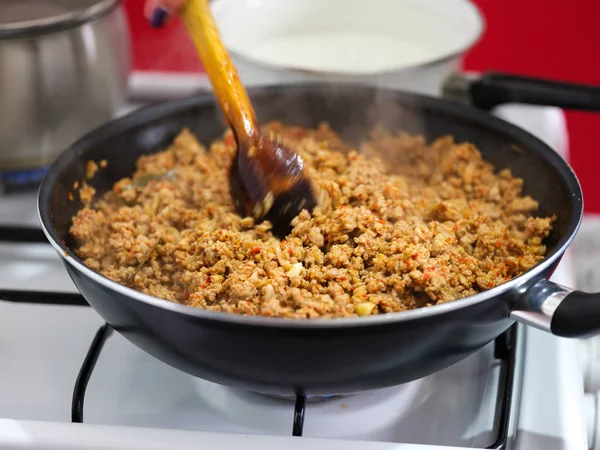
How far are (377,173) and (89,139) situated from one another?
367mm

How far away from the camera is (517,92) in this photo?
1133mm

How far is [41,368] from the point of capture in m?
0.84

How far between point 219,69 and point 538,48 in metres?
1.35

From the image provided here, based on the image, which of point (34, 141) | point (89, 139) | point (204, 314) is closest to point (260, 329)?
point (204, 314)

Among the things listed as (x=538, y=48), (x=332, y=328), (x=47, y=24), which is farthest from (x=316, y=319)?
(x=538, y=48)

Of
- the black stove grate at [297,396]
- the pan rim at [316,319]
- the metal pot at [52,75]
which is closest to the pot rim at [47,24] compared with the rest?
the metal pot at [52,75]

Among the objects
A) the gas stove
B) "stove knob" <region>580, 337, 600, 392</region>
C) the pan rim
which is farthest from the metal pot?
"stove knob" <region>580, 337, 600, 392</region>

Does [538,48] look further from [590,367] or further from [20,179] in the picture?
[20,179]

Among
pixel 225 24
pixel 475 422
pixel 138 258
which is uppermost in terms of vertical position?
pixel 225 24

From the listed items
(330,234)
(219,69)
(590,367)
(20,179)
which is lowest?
(590,367)

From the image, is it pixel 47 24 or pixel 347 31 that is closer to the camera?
pixel 47 24

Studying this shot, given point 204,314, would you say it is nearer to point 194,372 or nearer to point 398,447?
point 194,372

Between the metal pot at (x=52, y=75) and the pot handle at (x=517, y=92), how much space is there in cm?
56

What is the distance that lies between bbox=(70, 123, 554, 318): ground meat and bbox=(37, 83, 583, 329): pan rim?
1.9 inches
